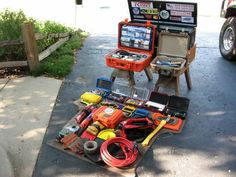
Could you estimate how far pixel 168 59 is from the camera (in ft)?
14.0

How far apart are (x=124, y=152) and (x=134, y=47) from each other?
1.85 meters

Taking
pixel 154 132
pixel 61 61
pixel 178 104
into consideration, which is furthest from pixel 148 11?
pixel 61 61

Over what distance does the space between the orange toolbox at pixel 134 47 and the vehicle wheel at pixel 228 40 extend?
2.29m

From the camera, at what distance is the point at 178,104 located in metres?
4.03

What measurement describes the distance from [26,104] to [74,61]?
6.38 feet

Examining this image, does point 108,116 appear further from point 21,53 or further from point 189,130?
point 21,53

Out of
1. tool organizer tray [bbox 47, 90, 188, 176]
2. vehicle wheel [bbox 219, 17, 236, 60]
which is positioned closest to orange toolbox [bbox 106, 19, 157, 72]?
tool organizer tray [bbox 47, 90, 188, 176]

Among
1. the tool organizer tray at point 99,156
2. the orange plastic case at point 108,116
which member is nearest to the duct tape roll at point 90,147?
the tool organizer tray at point 99,156

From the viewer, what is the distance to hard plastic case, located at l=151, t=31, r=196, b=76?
13.4 ft

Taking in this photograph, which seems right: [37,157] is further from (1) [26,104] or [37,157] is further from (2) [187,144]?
(2) [187,144]

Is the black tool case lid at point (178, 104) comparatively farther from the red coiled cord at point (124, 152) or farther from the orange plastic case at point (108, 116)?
the red coiled cord at point (124, 152)

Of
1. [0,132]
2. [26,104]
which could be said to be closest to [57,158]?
[0,132]

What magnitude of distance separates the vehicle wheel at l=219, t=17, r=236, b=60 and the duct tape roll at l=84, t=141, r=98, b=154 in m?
3.81

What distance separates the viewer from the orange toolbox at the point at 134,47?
4.17 metres
